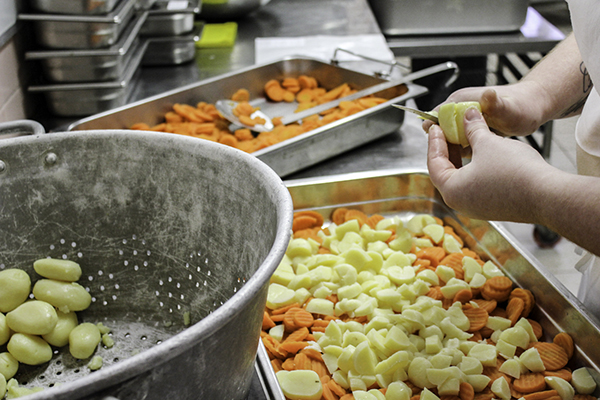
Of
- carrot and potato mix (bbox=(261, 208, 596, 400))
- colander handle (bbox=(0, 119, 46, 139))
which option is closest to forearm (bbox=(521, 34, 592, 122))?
carrot and potato mix (bbox=(261, 208, 596, 400))

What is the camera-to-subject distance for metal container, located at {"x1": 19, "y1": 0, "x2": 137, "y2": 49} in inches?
62.5

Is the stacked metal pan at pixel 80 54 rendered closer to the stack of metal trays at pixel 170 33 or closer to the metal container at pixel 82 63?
the metal container at pixel 82 63

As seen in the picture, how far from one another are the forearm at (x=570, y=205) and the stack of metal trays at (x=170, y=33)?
1765 mm

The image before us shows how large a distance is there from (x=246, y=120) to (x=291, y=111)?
254 millimetres

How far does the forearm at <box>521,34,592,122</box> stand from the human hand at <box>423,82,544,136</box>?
2cm

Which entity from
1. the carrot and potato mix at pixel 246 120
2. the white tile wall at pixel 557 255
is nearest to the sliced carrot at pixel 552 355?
the carrot and potato mix at pixel 246 120

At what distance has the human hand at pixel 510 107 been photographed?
1021 mm

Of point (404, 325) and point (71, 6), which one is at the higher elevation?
point (71, 6)

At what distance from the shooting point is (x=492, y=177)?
0.78 m

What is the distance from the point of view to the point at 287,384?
2.84 feet

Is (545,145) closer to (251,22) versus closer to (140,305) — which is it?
(251,22)

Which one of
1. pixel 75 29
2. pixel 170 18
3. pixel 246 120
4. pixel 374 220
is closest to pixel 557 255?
pixel 374 220

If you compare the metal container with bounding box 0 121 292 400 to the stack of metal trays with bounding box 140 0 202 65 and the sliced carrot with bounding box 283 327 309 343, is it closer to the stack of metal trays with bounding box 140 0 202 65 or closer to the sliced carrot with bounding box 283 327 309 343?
the sliced carrot with bounding box 283 327 309 343

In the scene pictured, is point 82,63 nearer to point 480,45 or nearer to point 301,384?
point 301,384
